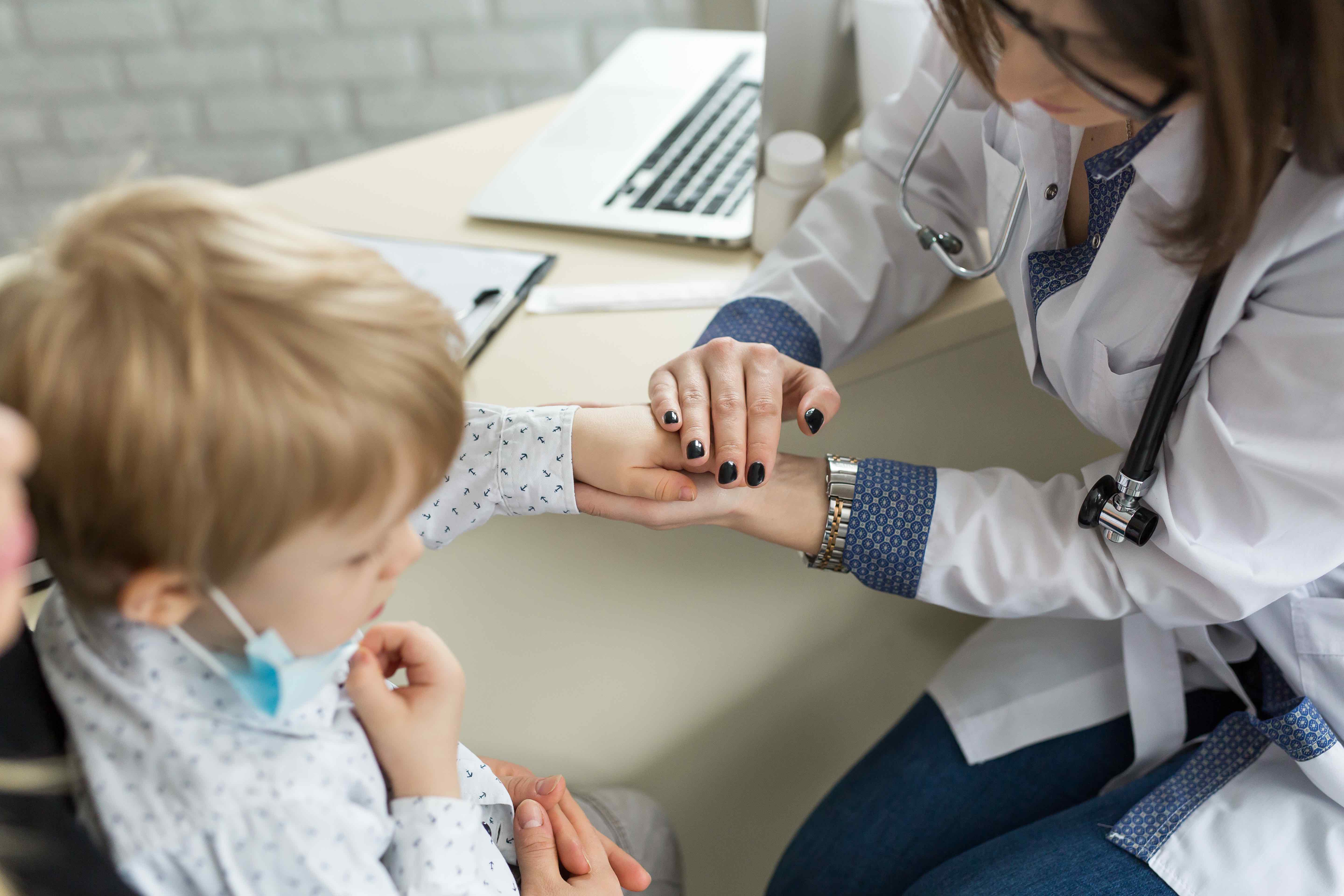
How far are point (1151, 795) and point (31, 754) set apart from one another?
0.75 meters

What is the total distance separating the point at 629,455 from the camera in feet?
2.45

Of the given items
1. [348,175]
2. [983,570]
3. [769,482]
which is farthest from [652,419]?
[348,175]

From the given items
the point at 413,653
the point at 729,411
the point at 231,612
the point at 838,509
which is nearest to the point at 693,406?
the point at 729,411

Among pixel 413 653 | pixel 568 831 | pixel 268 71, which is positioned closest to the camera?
pixel 413 653

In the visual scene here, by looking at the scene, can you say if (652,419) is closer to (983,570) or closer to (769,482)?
(769,482)

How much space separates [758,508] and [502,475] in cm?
20

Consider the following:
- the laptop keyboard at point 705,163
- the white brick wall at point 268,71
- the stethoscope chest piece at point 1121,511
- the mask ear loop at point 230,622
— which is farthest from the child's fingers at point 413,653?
the white brick wall at point 268,71

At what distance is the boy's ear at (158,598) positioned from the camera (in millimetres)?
430

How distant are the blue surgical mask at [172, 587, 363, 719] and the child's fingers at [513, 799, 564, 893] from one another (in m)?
0.24

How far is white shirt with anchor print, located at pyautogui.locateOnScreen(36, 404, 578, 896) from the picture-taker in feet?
1.56

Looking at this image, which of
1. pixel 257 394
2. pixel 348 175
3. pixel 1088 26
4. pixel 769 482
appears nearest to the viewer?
pixel 257 394

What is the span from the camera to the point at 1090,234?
0.77 metres

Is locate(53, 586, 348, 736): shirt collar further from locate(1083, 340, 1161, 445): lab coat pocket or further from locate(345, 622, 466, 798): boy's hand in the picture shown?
locate(1083, 340, 1161, 445): lab coat pocket

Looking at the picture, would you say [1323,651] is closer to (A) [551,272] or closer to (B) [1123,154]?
(B) [1123,154]
